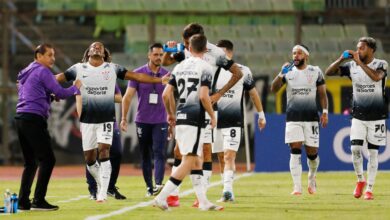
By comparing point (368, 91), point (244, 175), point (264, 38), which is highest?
point (264, 38)

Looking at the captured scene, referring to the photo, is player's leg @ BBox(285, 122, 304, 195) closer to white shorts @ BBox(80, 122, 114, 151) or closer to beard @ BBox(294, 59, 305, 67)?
beard @ BBox(294, 59, 305, 67)

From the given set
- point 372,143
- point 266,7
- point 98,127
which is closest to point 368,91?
point 372,143

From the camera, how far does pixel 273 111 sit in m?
29.5

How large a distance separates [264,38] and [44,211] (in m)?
19.4

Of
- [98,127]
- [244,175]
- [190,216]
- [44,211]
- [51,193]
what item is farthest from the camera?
[244,175]

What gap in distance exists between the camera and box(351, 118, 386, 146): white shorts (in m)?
16.2

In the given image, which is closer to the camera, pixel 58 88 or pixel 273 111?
pixel 58 88

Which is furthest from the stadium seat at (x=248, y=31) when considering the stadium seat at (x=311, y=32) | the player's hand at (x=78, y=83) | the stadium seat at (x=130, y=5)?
the player's hand at (x=78, y=83)

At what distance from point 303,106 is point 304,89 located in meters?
0.27

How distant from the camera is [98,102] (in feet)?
49.7

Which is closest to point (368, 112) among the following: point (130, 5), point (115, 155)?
point (115, 155)

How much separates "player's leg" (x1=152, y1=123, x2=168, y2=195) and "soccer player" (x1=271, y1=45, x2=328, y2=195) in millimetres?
1893

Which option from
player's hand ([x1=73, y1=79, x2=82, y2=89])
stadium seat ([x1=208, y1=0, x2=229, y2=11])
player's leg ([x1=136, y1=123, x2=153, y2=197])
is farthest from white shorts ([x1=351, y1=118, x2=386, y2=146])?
stadium seat ([x1=208, y1=0, x2=229, y2=11])

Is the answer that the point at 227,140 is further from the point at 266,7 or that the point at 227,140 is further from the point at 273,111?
the point at 266,7
